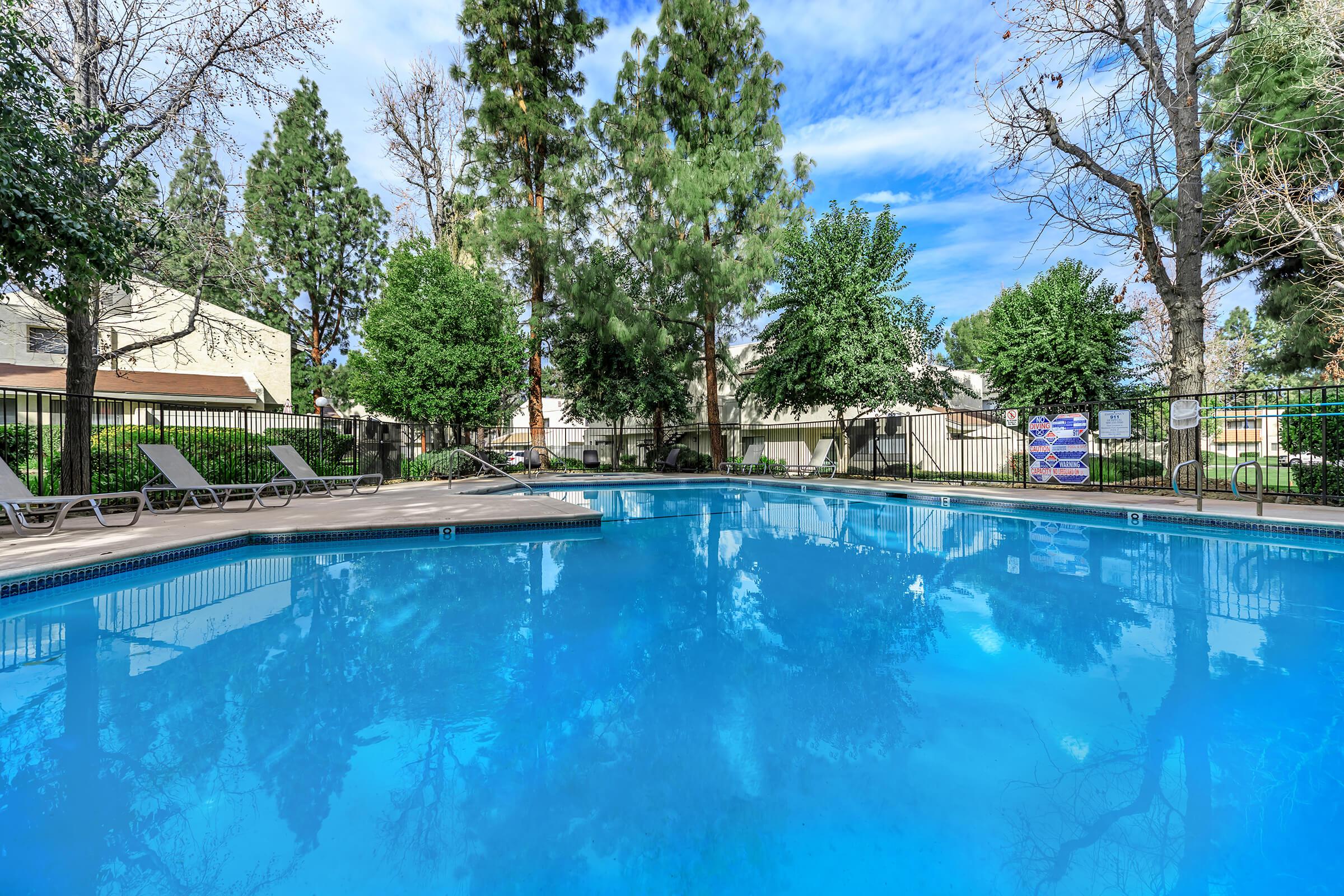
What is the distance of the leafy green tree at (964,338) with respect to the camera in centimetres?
3278

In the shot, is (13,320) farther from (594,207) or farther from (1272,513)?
(1272,513)

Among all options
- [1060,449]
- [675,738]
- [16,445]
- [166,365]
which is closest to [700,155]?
[1060,449]

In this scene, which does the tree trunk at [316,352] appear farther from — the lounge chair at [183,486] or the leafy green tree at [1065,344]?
the leafy green tree at [1065,344]

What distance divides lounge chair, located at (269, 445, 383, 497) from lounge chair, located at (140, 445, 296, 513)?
0.52 m

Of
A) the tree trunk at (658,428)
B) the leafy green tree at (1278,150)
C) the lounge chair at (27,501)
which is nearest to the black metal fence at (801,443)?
the tree trunk at (658,428)

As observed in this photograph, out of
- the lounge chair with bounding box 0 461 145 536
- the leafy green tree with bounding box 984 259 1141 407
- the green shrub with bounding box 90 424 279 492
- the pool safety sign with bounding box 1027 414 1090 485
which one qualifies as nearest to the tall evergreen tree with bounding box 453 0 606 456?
the green shrub with bounding box 90 424 279 492

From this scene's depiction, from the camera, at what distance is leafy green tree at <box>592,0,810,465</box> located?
16.7 metres

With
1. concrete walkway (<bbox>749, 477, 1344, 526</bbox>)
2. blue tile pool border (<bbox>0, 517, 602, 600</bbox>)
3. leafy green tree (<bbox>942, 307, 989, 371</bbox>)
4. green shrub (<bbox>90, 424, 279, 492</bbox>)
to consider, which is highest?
leafy green tree (<bbox>942, 307, 989, 371</bbox>)

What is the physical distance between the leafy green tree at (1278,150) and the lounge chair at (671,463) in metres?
13.6

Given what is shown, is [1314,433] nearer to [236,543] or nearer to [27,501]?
[236,543]

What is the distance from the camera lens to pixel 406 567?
18.6 ft

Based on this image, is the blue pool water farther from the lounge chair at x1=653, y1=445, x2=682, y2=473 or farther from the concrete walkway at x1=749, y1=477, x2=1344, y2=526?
the lounge chair at x1=653, y1=445, x2=682, y2=473

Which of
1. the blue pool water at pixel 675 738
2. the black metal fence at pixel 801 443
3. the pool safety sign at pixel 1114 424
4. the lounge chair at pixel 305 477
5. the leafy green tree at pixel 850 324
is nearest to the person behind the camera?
the blue pool water at pixel 675 738

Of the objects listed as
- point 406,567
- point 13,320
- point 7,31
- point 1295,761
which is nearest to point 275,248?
point 13,320
